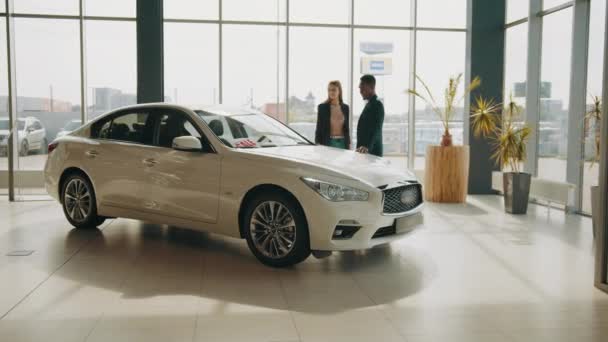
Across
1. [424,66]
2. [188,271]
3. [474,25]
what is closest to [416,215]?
[188,271]

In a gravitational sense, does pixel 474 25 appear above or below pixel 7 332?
above

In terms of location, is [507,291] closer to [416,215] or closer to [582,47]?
[416,215]

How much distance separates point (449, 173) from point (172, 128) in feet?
17.3

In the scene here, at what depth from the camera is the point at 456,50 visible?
12.6m

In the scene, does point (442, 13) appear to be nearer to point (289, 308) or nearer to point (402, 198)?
point (402, 198)

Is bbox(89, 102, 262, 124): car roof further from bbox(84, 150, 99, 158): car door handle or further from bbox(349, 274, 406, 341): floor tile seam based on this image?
bbox(349, 274, 406, 341): floor tile seam

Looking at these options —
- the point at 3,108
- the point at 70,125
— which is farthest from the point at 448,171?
the point at 3,108

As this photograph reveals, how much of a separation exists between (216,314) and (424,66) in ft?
31.1

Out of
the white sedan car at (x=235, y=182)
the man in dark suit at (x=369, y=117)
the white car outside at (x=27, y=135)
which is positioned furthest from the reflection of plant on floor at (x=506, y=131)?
the white car outside at (x=27, y=135)

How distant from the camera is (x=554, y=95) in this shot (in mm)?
9797

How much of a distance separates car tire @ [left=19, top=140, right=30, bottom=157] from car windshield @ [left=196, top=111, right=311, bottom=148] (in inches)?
253

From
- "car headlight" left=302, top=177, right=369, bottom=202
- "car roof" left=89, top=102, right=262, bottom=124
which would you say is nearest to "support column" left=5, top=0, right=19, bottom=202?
"car roof" left=89, top=102, right=262, bottom=124

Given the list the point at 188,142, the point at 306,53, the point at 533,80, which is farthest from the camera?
the point at 306,53

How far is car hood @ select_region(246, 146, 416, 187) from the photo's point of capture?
5309 millimetres
